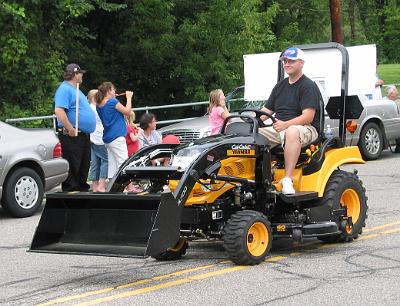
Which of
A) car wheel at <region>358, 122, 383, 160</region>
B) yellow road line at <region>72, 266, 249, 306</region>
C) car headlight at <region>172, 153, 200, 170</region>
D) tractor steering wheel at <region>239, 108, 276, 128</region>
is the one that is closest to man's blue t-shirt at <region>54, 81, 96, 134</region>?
tractor steering wheel at <region>239, 108, 276, 128</region>

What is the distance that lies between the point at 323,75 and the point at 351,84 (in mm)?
387

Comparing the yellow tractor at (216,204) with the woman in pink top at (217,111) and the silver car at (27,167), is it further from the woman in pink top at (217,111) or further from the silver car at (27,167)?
the woman in pink top at (217,111)

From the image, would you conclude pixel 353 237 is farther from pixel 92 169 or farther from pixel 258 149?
pixel 92 169

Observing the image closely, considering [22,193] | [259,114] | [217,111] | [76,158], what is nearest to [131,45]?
[217,111]

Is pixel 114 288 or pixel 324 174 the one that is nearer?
pixel 114 288

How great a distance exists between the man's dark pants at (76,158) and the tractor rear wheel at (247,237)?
5.12 metres

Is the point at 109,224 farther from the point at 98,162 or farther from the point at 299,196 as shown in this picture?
the point at 98,162

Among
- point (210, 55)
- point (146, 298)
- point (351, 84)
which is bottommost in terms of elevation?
point (146, 298)

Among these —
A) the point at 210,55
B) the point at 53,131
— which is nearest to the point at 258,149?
the point at 53,131

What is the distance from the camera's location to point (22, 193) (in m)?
12.8

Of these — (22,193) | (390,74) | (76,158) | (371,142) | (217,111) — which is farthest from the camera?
(390,74)

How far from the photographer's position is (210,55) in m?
24.4

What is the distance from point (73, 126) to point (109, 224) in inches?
196

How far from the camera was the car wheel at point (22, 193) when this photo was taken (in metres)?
12.7
